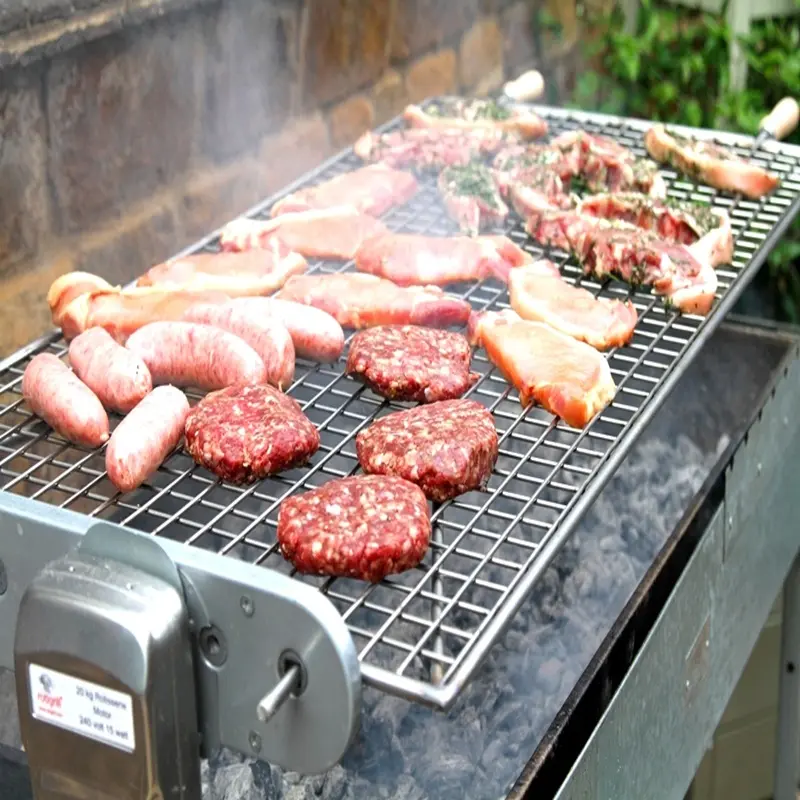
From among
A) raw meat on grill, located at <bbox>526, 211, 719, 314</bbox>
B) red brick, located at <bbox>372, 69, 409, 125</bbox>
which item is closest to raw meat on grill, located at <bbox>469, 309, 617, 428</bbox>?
raw meat on grill, located at <bbox>526, 211, 719, 314</bbox>

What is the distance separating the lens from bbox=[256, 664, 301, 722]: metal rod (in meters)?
1.29

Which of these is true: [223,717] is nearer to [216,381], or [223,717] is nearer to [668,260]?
[216,381]

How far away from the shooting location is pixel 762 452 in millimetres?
2494

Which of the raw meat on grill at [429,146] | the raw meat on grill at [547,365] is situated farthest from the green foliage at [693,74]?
the raw meat on grill at [547,365]

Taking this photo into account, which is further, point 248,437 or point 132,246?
point 132,246

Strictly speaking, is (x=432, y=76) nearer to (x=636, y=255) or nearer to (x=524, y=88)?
(x=524, y=88)

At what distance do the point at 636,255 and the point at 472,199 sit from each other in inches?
18.5

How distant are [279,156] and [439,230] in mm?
798

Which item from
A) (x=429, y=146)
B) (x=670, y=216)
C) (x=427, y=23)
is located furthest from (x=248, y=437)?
(x=427, y=23)

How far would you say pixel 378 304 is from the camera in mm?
2367

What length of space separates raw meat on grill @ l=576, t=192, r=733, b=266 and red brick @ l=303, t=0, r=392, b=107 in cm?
103

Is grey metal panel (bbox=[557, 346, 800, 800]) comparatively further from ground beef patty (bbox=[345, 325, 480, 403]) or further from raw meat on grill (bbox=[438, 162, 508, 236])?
raw meat on grill (bbox=[438, 162, 508, 236])

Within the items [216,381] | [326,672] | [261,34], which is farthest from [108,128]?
[326,672]

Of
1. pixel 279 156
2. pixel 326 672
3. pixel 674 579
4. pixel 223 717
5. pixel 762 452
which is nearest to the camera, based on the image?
pixel 326 672
